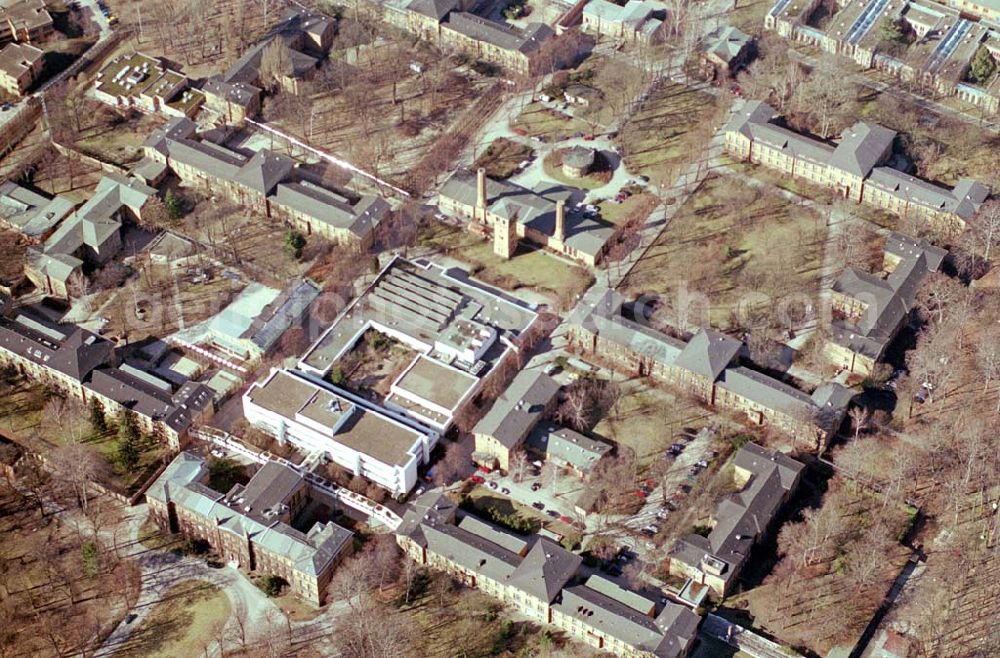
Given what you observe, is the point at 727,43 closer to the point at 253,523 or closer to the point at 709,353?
the point at 709,353

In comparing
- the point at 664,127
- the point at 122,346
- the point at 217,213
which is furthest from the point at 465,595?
the point at 664,127

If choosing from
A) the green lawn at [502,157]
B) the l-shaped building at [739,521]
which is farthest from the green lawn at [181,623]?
the green lawn at [502,157]

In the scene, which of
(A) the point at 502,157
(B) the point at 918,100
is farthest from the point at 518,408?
(B) the point at 918,100

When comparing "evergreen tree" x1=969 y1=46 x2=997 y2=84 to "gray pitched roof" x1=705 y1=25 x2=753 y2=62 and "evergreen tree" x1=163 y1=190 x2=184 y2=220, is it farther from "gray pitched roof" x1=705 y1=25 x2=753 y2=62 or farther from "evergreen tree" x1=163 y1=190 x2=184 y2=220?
"evergreen tree" x1=163 y1=190 x2=184 y2=220

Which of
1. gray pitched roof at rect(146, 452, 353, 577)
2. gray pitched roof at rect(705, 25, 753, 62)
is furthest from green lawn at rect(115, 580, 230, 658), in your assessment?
gray pitched roof at rect(705, 25, 753, 62)

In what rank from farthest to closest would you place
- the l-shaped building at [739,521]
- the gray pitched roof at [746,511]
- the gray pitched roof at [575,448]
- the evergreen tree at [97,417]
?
the evergreen tree at [97,417]
the gray pitched roof at [575,448]
the gray pitched roof at [746,511]
the l-shaped building at [739,521]

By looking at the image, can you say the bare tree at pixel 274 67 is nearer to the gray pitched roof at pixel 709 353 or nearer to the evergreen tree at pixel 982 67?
the gray pitched roof at pixel 709 353
